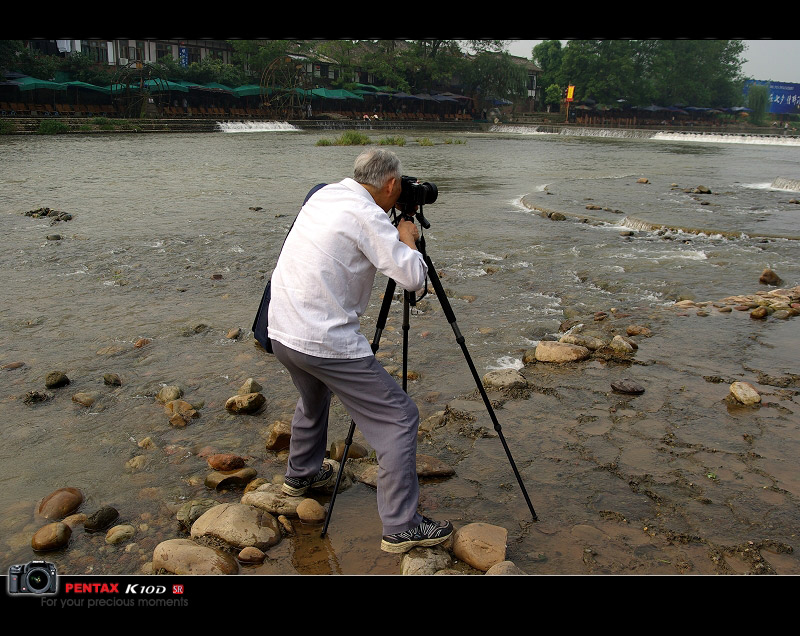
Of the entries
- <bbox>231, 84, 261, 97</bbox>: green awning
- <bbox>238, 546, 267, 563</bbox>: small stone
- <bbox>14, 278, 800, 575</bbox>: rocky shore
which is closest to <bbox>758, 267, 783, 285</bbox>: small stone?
<bbox>14, 278, 800, 575</bbox>: rocky shore

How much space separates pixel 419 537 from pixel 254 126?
151ft

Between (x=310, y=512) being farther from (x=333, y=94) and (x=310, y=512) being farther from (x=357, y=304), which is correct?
(x=333, y=94)

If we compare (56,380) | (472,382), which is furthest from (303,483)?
(56,380)

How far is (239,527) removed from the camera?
296 cm

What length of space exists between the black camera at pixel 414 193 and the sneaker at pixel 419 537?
1349 millimetres

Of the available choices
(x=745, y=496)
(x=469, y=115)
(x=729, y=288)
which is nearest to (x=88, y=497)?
(x=745, y=496)

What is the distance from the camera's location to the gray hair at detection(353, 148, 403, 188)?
265 cm

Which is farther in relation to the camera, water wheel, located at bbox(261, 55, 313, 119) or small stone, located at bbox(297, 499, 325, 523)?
water wheel, located at bbox(261, 55, 313, 119)

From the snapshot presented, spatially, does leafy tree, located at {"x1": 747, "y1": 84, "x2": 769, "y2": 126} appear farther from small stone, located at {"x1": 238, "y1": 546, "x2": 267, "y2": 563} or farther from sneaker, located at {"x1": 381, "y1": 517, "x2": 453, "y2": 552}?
small stone, located at {"x1": 238, "y1": 546, "x2": 267, "y2": 563}

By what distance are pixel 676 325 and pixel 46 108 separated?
42.4m

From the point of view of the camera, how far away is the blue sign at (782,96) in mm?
86375

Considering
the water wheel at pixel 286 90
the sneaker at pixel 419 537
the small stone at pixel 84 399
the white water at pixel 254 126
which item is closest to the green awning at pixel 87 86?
the white water at pixel 254 126
